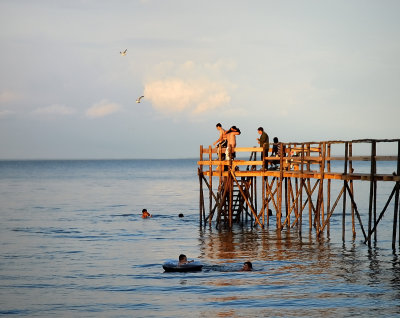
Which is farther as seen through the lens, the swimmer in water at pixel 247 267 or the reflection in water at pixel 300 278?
the swimmer in water at pixel 247 267

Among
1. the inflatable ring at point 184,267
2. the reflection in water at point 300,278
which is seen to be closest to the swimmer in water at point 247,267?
the reflection in water at point 300,278

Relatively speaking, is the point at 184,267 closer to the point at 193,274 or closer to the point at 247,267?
the point at 193,274

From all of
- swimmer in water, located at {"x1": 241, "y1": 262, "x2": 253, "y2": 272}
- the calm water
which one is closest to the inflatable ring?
the calm water

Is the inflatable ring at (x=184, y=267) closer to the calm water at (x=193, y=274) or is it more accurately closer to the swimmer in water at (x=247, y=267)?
the calm water at (x=193, y=274)

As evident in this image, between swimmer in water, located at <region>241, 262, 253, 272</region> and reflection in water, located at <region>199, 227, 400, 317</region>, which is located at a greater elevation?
swimmer in water, located at <region>241, 262, 253, 272</region>

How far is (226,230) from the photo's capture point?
35000 millimetres

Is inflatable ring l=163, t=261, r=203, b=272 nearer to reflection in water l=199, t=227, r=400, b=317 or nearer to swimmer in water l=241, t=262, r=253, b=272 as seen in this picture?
reflection in water l=199, t=227, r=400, b=317

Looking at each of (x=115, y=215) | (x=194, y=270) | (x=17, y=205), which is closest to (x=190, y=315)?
(x=194, y=270)

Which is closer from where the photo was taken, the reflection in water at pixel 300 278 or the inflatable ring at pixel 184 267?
the reflection in water at pixel 300 278

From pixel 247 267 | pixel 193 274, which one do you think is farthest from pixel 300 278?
pixel 193 274

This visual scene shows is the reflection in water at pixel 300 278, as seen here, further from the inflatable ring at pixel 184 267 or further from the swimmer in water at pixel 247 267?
the inflatable ring at pixel 184 267

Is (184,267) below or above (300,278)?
above

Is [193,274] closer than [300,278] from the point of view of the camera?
No

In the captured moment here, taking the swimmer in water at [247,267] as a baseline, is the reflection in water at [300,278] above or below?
below
